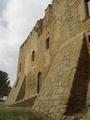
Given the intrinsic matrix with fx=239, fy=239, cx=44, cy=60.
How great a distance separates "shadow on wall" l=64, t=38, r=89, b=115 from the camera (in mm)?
8024

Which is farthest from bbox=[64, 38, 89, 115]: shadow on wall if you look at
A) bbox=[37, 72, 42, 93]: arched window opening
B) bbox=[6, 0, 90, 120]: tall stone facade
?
bbox=[37, 72, 42, 93]: arched window opening

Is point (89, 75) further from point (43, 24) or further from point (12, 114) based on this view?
point (43, 24)

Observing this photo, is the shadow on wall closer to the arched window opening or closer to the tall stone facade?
the tall stone facade

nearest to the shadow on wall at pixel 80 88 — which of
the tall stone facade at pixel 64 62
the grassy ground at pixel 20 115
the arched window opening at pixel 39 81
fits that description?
the tall stone facade at pixel 64 62

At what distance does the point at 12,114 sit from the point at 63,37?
4838mm

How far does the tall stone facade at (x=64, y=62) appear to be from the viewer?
817cm

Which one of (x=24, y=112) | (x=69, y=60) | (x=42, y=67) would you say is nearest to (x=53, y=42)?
(x=42, y=67)

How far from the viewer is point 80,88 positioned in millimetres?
8430

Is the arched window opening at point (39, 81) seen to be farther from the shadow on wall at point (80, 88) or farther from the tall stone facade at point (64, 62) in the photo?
the shadow on wall at point (80, 88)

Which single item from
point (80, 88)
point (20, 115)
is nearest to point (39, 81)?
point (80, 88)

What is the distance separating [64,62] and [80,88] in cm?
159

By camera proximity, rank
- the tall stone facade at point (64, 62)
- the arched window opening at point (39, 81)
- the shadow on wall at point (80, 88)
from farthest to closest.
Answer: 1. the arched window opening at point (39, 81)
2. the tall stone facade at point (64, 62)
3. the shadow on wall at point (80, 88)

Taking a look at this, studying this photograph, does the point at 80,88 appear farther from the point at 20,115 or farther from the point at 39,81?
the point at 39,81

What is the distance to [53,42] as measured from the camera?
12688 mm
